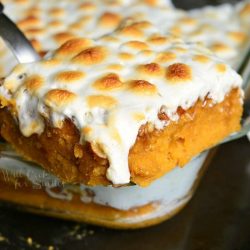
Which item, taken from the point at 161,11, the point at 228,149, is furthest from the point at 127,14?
the point at 228,149

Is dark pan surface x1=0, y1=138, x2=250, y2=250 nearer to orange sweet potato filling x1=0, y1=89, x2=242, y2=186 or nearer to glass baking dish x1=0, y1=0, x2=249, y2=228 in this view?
glass baking dish x1=0, y1=0, x2=249, y2=228

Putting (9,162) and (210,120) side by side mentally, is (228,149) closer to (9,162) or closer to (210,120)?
(210,120)

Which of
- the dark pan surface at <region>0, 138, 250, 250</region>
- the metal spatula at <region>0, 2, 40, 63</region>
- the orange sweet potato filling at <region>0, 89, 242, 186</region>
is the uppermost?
the metal spatula at <region>0, 2, 40, 63</region>

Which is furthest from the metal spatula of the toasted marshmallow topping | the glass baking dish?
the glass baking dish

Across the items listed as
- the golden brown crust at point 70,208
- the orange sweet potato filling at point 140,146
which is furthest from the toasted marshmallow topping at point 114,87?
the golden brown crust at point 70,208

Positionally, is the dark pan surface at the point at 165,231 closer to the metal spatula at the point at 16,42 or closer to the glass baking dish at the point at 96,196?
the glass baking dish at the point at 96,196

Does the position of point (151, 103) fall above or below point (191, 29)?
above
